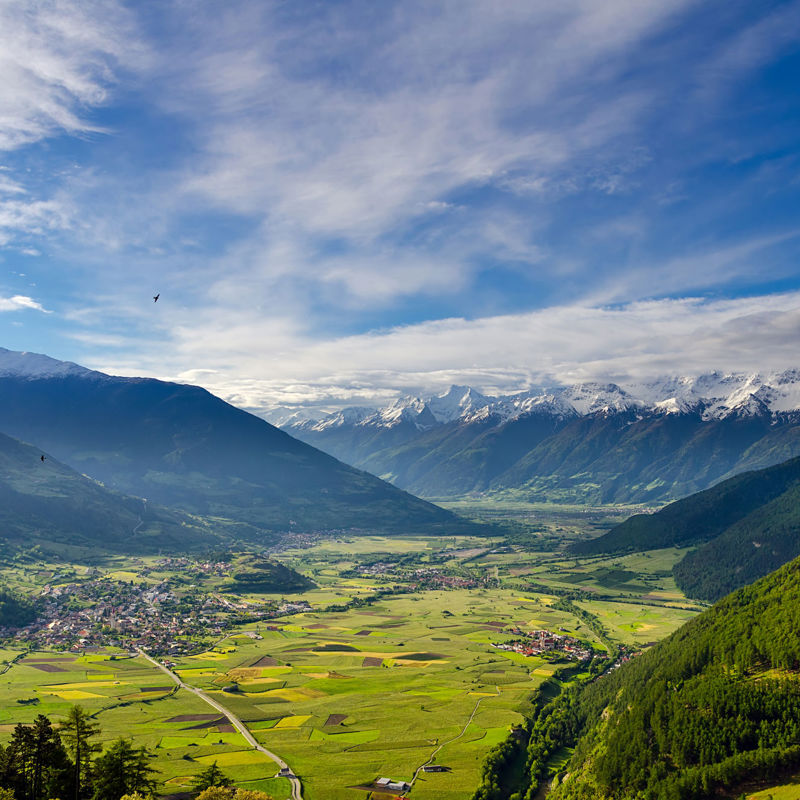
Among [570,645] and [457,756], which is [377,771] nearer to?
[457,756]

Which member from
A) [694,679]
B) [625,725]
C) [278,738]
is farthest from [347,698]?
[694,679]

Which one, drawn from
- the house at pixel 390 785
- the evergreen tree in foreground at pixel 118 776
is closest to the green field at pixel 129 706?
the house at pixel 390 785

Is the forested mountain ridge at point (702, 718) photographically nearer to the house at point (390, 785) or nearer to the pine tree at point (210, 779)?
the house at point (390, 785)

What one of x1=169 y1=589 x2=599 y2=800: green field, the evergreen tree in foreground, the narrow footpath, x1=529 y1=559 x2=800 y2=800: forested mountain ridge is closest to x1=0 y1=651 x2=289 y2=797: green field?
x1=169 y1=589 x2=599 y2=800: green field

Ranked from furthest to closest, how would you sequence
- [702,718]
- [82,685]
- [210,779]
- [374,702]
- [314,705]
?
1. [82,685]
2. [374,702]
3. [314,705]
4. [702,718]
5. [210,779]

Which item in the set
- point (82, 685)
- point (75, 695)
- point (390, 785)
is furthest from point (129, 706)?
point (390, 785)

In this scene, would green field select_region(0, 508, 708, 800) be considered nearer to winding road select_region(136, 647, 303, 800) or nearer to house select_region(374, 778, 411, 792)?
winding road select_region(136, 647, 303, 800)

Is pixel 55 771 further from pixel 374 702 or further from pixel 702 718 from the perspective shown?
pixel 702 718
